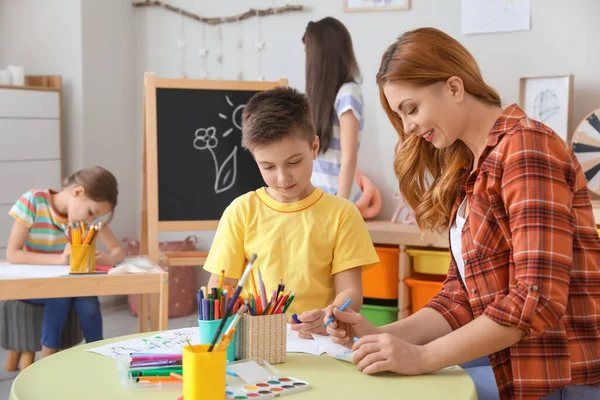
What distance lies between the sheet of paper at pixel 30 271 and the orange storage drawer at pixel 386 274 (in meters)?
1.34

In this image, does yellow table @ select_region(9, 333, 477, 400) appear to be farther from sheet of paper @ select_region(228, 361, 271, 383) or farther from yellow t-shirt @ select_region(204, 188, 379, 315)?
yellow t-shirt @ select_region(204, 188, 379, 315)

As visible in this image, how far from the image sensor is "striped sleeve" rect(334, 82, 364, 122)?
2.63 meters

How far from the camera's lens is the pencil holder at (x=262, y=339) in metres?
1.18

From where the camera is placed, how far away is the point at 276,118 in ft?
5.40

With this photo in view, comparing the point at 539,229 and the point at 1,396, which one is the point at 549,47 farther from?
the point at 1,396

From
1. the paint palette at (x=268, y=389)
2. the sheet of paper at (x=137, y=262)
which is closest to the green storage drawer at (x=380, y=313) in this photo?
the sheet of paper at (x=137, y=262)

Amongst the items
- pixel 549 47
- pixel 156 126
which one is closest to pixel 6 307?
pixel 156 126

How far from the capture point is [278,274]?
1632 mm

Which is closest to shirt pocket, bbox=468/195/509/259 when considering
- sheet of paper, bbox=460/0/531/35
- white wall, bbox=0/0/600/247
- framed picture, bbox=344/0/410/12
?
white wall, bbox=0/0/600/247

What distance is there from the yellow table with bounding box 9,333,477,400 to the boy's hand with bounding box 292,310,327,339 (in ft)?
0.35

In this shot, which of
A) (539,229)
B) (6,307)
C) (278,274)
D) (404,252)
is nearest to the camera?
(539,229)

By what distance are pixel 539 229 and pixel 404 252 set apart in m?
2.01

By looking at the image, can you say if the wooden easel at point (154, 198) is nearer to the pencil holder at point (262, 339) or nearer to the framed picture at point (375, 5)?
the framed picture at point (375, 5)

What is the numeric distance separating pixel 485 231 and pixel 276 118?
24.5 inches
